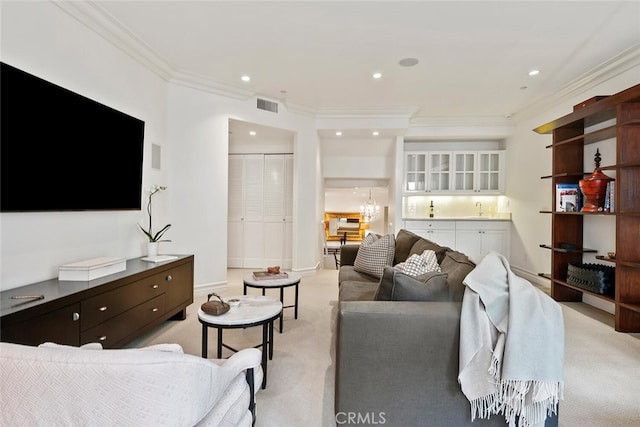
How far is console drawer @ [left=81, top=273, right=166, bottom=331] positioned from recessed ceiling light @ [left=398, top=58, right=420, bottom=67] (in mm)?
3333

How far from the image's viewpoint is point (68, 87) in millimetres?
2477

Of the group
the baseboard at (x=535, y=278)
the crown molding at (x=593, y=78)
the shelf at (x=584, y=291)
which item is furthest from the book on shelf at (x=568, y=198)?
the baseboard at (x=535, y=278)

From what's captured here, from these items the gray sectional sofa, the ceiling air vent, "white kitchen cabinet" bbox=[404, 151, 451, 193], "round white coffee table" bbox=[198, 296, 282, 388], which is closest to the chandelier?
"white kitchen cabinet" bbox=[404, 151, 451, 193]

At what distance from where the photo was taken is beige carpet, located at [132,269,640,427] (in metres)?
1.83

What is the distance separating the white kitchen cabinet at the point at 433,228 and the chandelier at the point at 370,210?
5.47 metres

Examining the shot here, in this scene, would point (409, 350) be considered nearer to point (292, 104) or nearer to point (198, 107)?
point (198, 107)

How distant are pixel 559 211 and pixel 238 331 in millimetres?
4046

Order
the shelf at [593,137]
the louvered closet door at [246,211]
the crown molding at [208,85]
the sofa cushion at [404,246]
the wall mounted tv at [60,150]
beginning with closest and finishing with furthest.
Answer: the wall mounted tv at [60,150]
the shelf at [593,137]
the sofa cushion at [404,246]
the crown molding at [208,85]
the louvered closet door at [246,211]

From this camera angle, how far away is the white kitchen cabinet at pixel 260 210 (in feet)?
19.8

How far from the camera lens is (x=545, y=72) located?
378 centimetres

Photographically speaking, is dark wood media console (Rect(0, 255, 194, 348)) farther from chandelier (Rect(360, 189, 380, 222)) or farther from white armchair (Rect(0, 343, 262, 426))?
chandelier (Rect(360, 189, 380, 222))

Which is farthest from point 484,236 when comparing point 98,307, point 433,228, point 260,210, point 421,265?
point 98,307

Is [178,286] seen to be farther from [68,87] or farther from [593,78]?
[593,78]

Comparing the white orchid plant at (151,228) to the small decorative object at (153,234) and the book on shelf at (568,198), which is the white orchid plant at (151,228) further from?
the book on shelf at (568,198)
